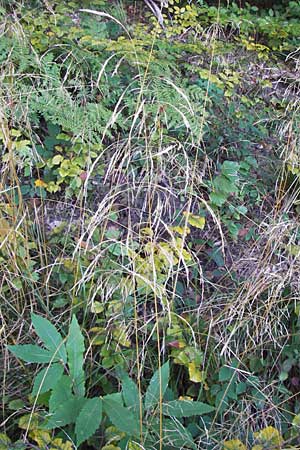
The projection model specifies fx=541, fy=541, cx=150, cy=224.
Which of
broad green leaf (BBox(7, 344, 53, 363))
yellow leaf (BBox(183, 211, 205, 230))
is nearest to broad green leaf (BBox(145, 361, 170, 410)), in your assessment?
broad green leaf (BBox(7, 344, 53, 363))

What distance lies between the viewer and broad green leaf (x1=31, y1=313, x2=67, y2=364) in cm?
171

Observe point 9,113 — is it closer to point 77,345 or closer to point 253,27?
point 77,345

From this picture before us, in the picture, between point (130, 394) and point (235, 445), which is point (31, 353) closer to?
point (130, 394)

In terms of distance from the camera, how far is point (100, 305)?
204 centimetres

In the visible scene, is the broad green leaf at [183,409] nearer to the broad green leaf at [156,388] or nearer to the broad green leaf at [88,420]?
the broad green leaf at [156,388]

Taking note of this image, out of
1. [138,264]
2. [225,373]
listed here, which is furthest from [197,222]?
[225,373]

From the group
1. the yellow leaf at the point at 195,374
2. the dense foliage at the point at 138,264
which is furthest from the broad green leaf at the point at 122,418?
the yellow leaf at the point at 195,374

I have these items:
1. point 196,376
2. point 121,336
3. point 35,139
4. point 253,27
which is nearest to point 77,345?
point 121,336

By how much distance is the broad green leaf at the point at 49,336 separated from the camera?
67.3 inches

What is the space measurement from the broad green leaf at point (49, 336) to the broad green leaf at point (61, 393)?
0.21 ft

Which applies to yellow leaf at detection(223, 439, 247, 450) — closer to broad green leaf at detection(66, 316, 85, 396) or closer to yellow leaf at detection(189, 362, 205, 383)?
yellow leaf at detection(189, 362, 205, 383)

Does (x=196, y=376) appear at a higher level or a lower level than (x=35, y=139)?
lower

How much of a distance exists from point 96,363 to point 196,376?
37cm

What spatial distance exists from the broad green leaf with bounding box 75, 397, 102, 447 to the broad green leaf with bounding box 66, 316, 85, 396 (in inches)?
3.4
